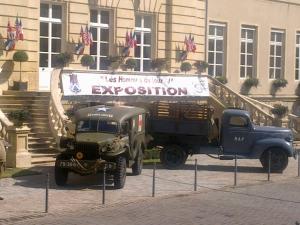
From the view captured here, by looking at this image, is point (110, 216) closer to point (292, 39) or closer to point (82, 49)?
point (82, 49)

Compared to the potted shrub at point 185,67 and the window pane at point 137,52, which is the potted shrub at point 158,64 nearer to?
the window pane at point 137,52

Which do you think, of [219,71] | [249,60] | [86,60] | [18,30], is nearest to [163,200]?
[18,30]

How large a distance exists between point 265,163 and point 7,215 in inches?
412

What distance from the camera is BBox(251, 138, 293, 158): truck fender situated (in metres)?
21.7

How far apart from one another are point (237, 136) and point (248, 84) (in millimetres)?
15215

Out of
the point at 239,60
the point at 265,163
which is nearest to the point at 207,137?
the point at 265,163

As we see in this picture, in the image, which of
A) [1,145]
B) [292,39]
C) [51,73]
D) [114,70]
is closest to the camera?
[1,145]

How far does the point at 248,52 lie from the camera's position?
38062 millimetres

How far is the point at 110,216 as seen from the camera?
14.3 m

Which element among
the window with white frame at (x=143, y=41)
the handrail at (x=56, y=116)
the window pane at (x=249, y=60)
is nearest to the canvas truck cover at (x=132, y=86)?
the handrail at (x=56, y=116)

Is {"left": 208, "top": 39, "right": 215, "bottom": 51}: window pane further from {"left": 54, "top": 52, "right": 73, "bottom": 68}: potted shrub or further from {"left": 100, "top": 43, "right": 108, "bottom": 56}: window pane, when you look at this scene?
{"left": 54, "top": 52, "right": 73, "bottom": 68}: potted shrub

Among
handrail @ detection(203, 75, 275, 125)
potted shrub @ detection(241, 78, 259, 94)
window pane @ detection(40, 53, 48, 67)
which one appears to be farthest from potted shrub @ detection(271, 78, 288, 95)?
window pane @ detection(40, 53, 48, 67)

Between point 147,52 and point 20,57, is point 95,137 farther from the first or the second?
point 147,52

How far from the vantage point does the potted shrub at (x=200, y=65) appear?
34.2 meters
